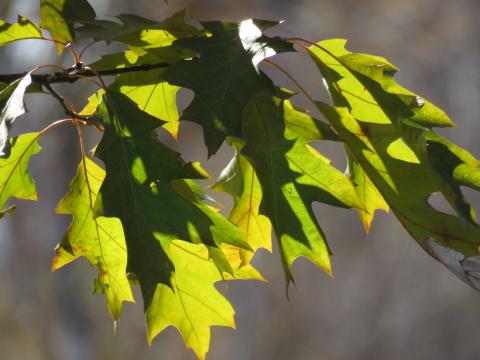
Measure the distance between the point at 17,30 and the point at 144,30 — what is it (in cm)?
16

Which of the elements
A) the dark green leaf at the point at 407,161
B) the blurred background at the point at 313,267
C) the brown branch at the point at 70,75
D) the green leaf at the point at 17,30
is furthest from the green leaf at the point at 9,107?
the blurred background at the point at 313,267

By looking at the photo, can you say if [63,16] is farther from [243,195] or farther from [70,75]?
[243,195]

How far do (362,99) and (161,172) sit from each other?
211 millimetres

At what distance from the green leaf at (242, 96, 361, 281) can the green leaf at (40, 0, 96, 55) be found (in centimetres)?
20

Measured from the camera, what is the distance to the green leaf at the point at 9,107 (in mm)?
692

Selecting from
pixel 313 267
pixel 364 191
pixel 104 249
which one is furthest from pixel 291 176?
pixel 313 267

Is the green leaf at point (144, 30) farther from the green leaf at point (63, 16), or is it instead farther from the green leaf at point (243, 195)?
the green leaf at point (243, 195)

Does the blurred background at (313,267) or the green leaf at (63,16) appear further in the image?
the blurred background at (313,267)

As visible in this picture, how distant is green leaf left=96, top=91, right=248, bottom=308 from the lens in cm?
81

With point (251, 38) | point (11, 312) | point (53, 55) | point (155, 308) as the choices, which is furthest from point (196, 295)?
point (11, 312)

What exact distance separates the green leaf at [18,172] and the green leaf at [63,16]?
0.39 ft

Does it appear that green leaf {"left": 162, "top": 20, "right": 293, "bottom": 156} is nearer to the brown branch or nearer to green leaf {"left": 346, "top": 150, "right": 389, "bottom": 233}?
the brown branch

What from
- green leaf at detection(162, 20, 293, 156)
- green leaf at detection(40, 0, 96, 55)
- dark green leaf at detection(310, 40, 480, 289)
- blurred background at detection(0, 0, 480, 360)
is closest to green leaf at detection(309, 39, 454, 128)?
dark green leaf at detection(310, 40, 480, 289)

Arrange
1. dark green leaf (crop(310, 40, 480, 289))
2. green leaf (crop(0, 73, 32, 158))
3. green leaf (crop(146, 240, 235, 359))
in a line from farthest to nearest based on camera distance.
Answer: green leaf (crop(146, 240, 235, 359)) < dark green leaf (crop(310, 40, 480, 289)) < green leaf (crop(0, 73, 32, 158))
